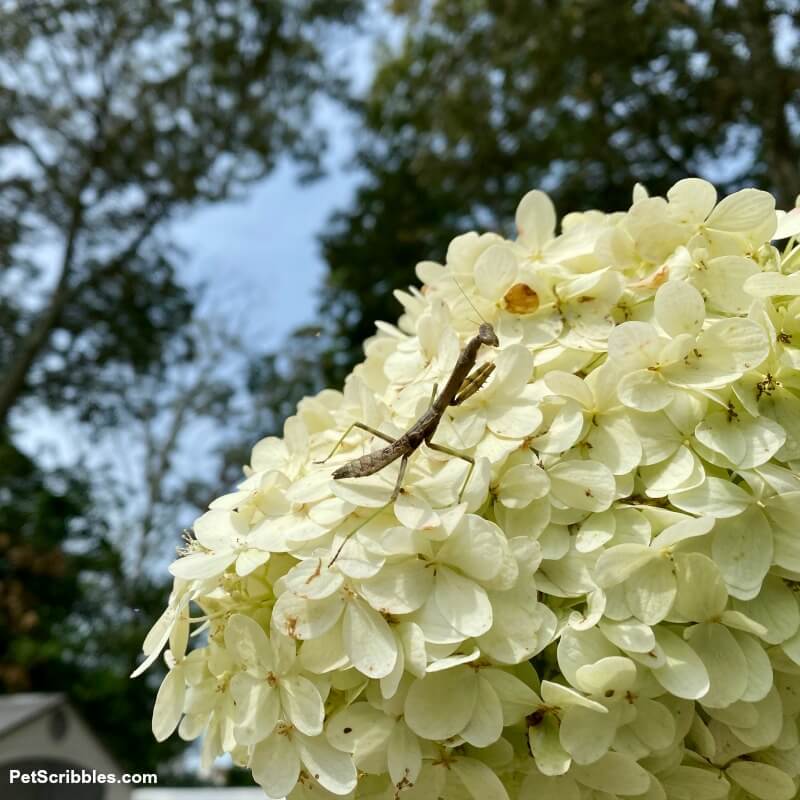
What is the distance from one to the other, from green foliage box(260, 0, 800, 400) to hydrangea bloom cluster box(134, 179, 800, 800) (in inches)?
29.5

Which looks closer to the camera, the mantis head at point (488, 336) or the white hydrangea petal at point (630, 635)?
the white hydrangea petal at point (630, 635)

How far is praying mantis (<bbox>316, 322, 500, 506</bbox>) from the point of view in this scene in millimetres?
421

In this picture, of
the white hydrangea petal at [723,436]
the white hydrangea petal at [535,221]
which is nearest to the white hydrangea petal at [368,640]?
the white hydrangea petal at [723,436]

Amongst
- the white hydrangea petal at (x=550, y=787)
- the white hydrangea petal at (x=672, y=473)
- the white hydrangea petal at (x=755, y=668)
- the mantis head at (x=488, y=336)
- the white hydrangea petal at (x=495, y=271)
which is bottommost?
the white hydrangea petal at (x=550, y=787)

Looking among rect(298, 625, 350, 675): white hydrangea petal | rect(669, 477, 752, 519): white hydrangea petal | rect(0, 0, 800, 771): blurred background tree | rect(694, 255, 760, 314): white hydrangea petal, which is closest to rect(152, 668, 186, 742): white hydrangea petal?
rect(298, 625, 350, 675): white hydrangea petal

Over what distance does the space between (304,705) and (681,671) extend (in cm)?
20

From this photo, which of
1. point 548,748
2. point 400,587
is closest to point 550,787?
point 548,748

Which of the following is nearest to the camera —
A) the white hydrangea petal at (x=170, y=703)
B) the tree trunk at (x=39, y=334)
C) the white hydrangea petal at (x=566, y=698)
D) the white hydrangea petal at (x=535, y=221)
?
the white hydrangea petal at (x=566, y=698)

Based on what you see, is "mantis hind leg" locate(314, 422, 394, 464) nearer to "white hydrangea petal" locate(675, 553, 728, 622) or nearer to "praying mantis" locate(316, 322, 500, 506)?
"praying mantis" locate(316, 322, 500, 506)

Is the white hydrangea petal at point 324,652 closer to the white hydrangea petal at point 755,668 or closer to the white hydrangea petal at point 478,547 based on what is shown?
the white hydrangea petal at point 478,547

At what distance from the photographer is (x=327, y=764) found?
0.38m

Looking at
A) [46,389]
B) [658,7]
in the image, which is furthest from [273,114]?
[658,7]

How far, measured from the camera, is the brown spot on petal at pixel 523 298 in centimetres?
50

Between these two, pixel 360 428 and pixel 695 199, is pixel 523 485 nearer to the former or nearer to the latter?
pixel 360 428
